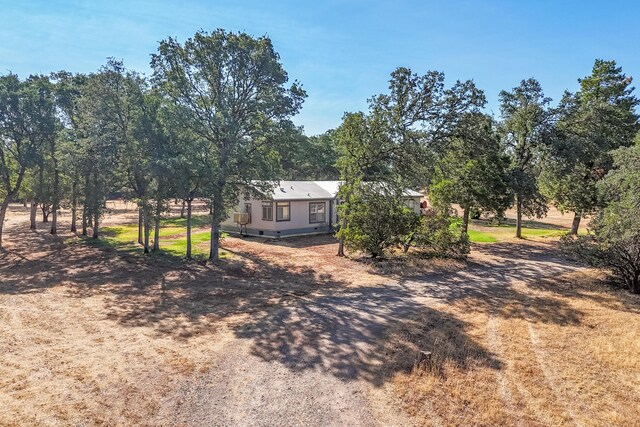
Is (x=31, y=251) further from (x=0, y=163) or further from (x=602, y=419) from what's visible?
(x=602, y=419)

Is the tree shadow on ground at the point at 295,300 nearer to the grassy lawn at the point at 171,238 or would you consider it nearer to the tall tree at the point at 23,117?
the grassy lawn at the point at 171,238

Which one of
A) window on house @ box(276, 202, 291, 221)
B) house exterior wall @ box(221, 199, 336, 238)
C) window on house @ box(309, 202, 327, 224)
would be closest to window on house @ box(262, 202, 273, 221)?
house exterior wall @ box(221, 199, 336, 238)

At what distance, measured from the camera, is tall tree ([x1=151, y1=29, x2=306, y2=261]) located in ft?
54.5

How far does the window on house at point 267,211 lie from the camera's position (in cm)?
2575

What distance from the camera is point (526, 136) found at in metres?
24.9

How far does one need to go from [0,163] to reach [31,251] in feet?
21.4

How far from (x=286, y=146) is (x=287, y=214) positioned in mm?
8909

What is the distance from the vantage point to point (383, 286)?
1485 cm

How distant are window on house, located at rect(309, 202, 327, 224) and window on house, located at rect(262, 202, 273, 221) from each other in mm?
3325

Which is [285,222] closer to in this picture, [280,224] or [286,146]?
[280,224]

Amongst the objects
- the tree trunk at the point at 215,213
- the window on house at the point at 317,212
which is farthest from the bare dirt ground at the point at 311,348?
the window on house at the point at 317,212

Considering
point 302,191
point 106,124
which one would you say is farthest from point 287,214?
point 106,124

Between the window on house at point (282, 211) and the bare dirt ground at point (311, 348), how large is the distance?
30.4 ft

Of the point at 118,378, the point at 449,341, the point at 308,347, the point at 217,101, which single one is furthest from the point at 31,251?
the point at 449,341
